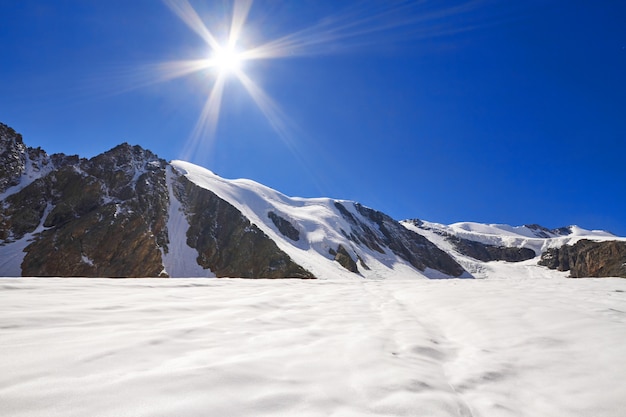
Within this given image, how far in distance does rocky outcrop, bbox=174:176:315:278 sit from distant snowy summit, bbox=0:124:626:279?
6.1 inches

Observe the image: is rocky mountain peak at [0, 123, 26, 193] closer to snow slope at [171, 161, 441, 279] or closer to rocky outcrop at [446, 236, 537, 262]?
snow slope at [171, 161, 441, 279]

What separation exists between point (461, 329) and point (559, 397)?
1900mm

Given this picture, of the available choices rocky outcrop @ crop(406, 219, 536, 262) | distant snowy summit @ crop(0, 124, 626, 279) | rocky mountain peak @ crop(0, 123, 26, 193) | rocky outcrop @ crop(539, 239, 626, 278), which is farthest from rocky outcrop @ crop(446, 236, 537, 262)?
rocky mountain peak @ crop(0, 123, 26, 193)

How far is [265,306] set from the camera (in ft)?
14.5

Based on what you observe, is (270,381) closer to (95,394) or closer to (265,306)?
(95,394)

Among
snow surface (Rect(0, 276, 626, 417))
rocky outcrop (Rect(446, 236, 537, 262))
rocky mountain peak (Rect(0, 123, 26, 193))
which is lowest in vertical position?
snow surface (Rect(0, 276, 626, 417))

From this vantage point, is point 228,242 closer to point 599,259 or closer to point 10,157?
point 10,157

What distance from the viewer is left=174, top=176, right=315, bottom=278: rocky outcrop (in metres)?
39.9

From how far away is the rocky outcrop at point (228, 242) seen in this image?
131 feet

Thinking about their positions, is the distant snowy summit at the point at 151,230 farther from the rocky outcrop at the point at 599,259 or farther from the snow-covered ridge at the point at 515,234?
the snow-covered ridge at the point at 515,234

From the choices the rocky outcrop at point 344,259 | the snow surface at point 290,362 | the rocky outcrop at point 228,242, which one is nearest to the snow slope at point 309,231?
the rocky outcrop at point 344,259

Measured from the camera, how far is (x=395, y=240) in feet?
261

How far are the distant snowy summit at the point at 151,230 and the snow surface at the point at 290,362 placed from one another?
35092 mm

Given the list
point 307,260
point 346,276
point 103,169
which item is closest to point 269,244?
point 307,260
